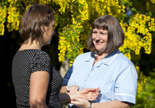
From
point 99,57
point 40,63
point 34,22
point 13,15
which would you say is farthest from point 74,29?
point 40,63

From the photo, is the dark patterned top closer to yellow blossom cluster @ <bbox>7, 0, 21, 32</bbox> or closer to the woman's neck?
the woman's neck

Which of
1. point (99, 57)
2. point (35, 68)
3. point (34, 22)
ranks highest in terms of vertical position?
point (34, 22)

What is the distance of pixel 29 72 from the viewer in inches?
64.6

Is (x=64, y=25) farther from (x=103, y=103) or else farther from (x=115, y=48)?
(x=103, y=103)

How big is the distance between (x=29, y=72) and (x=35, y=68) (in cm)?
6

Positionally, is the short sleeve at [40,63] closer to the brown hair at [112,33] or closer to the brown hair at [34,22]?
the brown hair at [34,22]

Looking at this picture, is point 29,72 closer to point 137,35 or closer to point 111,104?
point 111,104

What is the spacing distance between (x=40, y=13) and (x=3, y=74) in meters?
6.46

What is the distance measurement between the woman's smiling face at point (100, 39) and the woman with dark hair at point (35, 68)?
781 millimetres

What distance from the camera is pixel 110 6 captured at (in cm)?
414

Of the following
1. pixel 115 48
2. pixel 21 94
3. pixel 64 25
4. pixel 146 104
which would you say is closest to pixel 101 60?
pixel 115 48

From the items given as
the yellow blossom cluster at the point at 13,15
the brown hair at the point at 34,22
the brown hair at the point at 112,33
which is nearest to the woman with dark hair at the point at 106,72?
the brown hair at the point at 112,33

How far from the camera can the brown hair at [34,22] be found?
1751mm

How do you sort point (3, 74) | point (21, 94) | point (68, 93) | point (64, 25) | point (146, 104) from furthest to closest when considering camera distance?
point (3, 74) < point (146, 104) < point (64, 25) < point (68, 93) < point (21, 94)
